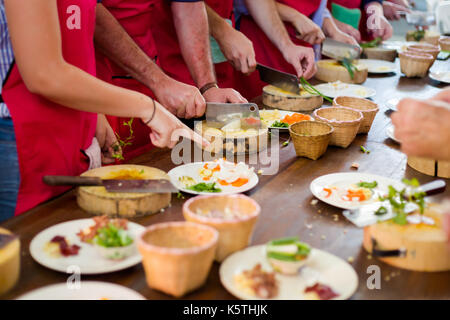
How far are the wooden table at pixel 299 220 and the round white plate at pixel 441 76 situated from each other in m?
1.23

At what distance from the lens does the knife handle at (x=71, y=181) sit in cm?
169

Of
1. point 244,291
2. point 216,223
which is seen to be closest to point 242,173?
point 216,223

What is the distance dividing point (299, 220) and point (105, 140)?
1077 mm

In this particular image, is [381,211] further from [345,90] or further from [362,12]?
[362,12]

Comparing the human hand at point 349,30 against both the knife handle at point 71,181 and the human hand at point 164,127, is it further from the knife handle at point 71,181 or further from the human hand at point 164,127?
the knife handle at point 71,181

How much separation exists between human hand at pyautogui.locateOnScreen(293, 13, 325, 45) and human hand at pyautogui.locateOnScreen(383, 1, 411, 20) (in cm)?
233

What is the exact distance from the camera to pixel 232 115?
2443 millimetres

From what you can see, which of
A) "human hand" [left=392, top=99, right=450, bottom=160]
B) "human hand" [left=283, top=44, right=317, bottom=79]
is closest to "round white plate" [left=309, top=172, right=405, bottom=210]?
"human hand" [left=392, top=99, right=450, bottom=160]

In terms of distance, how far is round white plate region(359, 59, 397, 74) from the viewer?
12.8 ft

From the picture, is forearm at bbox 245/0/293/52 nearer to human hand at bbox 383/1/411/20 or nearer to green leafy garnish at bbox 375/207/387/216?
green leafy garnish at bbox 375/207/387/216

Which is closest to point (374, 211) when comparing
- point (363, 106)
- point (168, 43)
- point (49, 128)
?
point (363, 106)

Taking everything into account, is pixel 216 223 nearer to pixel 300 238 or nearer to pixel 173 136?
pixel 300 238

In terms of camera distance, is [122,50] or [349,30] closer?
[122,50]
